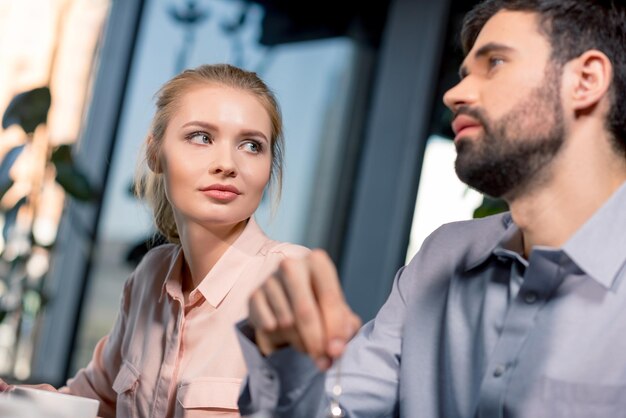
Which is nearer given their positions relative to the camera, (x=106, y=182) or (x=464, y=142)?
(x=464, y=142)

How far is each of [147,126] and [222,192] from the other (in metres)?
2.17

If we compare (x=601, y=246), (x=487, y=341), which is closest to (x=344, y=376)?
(x=487, y=341)

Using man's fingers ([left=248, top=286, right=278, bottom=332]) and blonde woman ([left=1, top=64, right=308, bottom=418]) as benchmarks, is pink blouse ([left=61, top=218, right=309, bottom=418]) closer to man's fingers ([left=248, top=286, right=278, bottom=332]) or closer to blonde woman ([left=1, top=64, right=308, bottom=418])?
blonde woman ([left=1, top=64, right=308, bottom=418])

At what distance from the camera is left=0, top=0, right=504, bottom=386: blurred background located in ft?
11.2

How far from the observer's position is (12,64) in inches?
137

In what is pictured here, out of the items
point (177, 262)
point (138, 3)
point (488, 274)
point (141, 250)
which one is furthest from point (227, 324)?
point (138, 3)

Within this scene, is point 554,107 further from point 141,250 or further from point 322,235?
point 322,235

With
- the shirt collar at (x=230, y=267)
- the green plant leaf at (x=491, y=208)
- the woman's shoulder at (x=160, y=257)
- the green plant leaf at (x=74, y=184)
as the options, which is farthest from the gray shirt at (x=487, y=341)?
the green plant leaf at (x=74, y=184)

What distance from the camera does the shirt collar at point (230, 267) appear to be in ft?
4.69

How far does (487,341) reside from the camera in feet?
4.26

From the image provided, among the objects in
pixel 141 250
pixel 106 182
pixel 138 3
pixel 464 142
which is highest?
pixel 138 3

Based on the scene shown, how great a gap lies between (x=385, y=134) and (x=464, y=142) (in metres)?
2.95

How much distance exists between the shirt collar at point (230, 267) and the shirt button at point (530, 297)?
0.45 meters

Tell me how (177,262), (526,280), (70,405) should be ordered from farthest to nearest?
(177,262), (526,280), (70,405)
